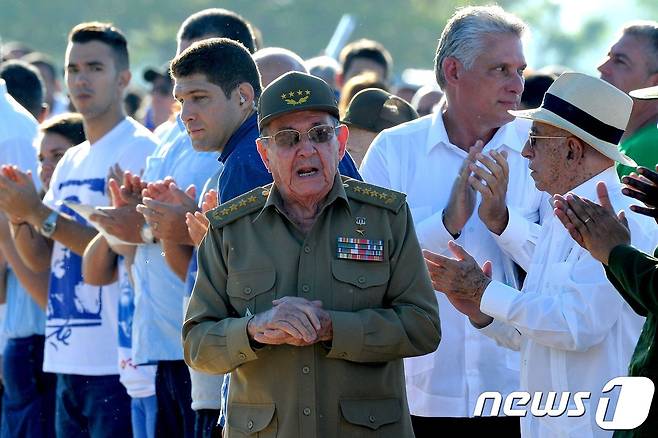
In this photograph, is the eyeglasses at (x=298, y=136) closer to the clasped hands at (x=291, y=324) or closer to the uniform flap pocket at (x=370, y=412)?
the clasped hands at (x=291, y=324)

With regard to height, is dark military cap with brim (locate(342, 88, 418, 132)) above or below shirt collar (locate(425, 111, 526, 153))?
above

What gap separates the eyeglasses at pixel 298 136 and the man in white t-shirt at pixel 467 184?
1.19 m

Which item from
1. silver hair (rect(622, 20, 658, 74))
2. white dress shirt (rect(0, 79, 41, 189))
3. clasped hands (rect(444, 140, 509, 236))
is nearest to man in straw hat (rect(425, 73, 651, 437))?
clasped hands (rect(444, 140, 509, 236))

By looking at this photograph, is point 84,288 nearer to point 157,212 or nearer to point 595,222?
point 157,212

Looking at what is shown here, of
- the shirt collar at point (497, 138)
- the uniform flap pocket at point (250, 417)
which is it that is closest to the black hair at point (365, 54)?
the shirt collar at point (497, 138)

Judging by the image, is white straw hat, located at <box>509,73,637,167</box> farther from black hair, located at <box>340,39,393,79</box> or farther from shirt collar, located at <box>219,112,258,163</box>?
black hair, located at <box>340,39,393,79</box>

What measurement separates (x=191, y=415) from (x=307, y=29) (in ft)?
140

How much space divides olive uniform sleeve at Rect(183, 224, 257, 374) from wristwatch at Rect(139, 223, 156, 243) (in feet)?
6.71

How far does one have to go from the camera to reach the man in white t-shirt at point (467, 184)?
6.29 meters

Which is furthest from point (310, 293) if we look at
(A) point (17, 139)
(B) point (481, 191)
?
(A) point (17, 139)

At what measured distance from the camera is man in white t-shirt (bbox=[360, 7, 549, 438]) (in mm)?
6285

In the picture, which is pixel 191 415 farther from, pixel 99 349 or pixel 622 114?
pixel 622 114

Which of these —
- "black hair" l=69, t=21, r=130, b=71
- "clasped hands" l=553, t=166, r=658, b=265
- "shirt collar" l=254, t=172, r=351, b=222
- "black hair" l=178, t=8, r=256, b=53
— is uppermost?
"black hair" l=69, t=21, r=130, b=71

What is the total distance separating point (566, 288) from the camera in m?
5.41
